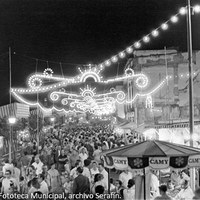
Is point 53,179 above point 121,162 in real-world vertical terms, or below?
below

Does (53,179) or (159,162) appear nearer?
(159,162)

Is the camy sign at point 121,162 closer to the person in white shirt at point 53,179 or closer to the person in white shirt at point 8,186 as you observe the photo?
the person in white shirt at point 53,179

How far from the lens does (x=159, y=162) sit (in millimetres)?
6730

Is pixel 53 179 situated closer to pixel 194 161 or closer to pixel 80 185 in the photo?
pixel 80 185

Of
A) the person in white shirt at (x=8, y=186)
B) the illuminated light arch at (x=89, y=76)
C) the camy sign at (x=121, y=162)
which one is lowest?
the person in white shirt at (x=8, y=186)

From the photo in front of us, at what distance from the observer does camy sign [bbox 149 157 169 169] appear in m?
6.71

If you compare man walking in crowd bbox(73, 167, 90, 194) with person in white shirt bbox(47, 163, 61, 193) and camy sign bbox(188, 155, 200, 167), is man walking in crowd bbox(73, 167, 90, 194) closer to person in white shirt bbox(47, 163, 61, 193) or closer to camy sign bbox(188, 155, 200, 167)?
person in white shirt bbox(47, 163, 61, 193)

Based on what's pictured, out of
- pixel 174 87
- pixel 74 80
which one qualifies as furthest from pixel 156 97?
pixel 74 80

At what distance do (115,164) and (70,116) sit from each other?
92.4 metres

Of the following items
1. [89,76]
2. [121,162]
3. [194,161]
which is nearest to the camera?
[194,161]

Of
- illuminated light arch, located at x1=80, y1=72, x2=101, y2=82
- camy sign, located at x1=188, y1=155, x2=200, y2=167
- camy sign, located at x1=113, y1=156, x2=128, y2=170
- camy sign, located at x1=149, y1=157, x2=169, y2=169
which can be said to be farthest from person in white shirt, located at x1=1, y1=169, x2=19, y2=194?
illuminated light arch, located at x1=80, y1=72, x2=101, y2=82

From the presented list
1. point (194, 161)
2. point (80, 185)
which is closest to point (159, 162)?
point (194, 161)

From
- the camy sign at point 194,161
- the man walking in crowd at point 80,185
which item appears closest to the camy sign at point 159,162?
the camy sign at point 194,161

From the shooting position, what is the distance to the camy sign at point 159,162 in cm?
671
